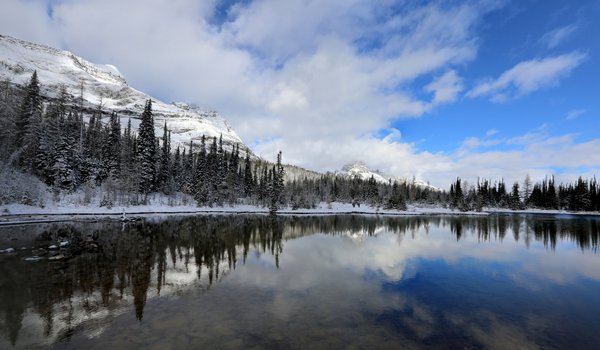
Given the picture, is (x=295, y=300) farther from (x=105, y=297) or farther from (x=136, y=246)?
(x=136, y=246)

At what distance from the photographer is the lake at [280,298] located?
10.3 meters

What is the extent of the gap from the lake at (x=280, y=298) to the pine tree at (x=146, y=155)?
41.7 meters

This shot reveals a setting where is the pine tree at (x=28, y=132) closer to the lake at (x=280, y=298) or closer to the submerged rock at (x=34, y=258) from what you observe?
the lake at (x=280, y=298)

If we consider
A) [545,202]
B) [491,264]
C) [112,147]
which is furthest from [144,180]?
[545,202]

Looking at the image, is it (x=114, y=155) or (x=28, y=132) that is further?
(x=114, y=155)

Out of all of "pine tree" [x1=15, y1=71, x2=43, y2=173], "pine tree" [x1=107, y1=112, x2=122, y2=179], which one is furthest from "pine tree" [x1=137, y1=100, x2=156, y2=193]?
"pine tree" [x1=15, y1=71, x2=43, y2=173]

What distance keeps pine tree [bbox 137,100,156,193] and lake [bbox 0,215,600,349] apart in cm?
4170

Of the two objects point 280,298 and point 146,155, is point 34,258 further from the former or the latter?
point 146,155

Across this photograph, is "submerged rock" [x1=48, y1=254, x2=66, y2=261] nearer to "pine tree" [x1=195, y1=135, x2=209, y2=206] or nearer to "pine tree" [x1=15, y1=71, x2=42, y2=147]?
"pine tree" [x1=15, y1=71, x2=42, y2=147]

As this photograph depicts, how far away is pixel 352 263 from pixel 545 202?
153 meters

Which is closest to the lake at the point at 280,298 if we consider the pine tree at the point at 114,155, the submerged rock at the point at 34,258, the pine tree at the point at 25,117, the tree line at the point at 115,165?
the submerged rock at the point at 34,258

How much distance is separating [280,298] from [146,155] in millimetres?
67281

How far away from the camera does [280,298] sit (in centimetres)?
1467

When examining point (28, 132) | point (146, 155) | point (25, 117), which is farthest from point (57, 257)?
point (25, 117)
